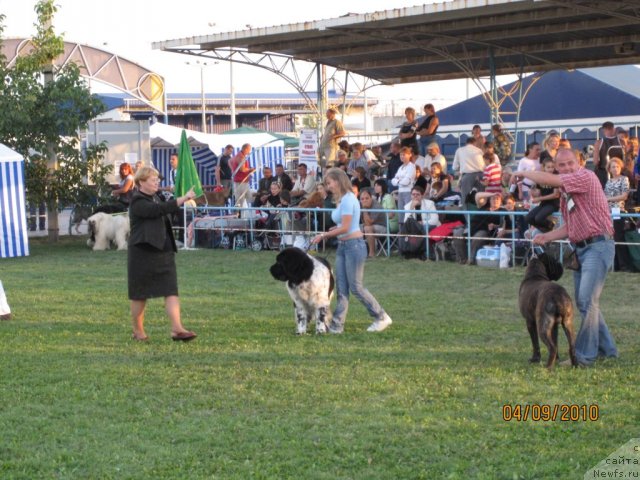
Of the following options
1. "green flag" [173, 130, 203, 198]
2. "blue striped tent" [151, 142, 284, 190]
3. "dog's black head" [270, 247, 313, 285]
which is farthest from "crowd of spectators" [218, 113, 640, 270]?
"blue striped tent" [151, 142, 284, 190]

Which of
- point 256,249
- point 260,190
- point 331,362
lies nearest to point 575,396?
point 331,362

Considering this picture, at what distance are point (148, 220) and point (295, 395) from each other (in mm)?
3243

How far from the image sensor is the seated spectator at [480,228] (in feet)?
59.6

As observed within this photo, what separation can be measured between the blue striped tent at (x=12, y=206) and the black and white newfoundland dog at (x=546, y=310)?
572 inches

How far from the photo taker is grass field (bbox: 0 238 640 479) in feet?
20.9

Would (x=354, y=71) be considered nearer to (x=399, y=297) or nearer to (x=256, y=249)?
(x=256, y=249)

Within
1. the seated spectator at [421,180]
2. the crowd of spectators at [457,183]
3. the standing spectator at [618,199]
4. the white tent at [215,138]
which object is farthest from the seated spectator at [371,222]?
the white tent at [215,138]

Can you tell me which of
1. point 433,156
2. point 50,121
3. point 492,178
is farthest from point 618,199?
point 50,121

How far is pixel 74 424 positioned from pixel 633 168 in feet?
41.4

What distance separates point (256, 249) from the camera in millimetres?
22172

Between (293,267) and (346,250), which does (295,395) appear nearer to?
(293,267)

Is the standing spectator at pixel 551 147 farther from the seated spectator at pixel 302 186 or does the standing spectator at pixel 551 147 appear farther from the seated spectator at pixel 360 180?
the seated spectator at pixel 302 186

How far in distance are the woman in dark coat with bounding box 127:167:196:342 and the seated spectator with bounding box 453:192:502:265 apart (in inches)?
327

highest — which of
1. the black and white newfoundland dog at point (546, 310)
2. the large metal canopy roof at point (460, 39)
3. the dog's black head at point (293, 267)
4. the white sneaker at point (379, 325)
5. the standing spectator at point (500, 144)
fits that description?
the large metal canopy roof at point (460, 39)
